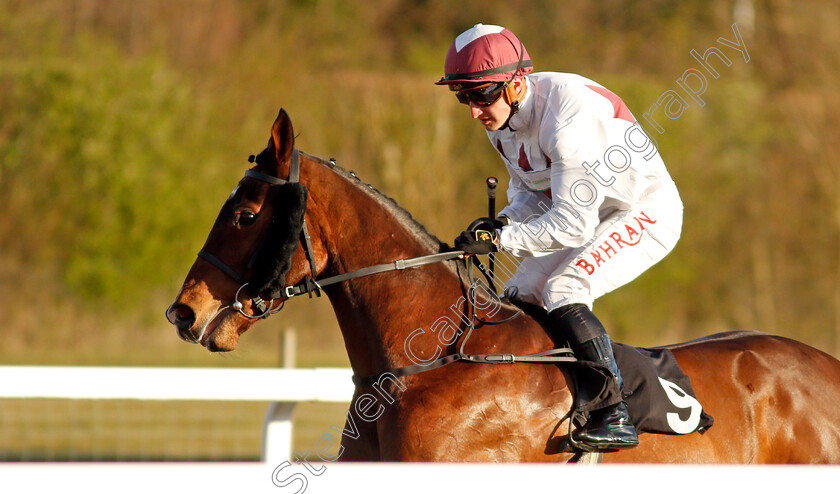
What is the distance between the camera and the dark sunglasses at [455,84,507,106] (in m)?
3.20

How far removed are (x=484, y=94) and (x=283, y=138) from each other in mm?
740

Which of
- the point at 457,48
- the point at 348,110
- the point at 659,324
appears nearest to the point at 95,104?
the point at 348,110

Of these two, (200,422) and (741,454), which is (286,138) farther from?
(200,422)

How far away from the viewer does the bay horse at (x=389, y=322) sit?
2.88 meters

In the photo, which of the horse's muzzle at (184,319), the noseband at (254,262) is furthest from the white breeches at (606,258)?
the horse's muzzle at (184,319)

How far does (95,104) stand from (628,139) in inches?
539

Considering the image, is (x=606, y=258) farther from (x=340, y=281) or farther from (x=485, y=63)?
(x=340, y=281)

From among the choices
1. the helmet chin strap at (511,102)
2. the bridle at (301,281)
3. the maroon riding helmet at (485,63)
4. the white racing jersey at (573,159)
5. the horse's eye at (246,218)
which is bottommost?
the bridle at (301,281)

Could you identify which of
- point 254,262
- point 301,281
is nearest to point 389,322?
point 301,281

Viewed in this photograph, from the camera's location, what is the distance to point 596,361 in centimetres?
299

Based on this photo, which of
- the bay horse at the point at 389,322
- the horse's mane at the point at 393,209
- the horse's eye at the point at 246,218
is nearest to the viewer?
the bay horse at the point at 389,322

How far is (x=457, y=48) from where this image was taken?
3234 millimetres

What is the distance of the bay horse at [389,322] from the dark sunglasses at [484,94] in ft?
1.56

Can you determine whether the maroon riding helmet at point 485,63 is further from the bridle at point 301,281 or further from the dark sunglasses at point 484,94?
the bridle at point 301,281
